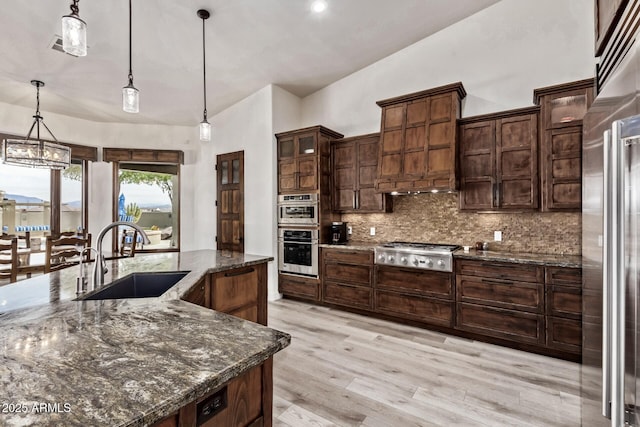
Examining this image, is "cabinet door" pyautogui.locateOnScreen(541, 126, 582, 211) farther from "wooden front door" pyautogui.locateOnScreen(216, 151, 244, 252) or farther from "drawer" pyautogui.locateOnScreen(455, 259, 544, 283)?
"wooden front door" pyautogui.locateOnScreen(216, 151, 244, 252)

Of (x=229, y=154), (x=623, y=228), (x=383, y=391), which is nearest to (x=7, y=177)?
(x=229, y=154)

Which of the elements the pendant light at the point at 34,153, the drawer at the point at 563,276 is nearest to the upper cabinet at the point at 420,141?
the drawer at the point at 563,276

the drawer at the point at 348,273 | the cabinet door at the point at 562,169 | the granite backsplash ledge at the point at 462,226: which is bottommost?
the drawer at the point at 348,273

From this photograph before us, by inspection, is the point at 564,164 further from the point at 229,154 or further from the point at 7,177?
the point at 7,177

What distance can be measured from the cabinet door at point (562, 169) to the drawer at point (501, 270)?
67 cm

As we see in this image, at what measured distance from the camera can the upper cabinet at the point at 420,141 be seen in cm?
350

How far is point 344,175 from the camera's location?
4520mm

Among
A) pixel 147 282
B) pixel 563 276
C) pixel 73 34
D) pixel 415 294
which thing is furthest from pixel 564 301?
pixel 73 34

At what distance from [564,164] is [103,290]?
3941 mm

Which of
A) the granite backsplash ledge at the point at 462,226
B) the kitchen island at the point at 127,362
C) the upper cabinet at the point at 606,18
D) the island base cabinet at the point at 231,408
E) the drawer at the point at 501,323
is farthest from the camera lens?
the granite backsplash ledge at the point at 462,226

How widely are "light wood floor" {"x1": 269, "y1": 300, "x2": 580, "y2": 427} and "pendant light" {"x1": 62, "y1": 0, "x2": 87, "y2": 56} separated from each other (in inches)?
97.0

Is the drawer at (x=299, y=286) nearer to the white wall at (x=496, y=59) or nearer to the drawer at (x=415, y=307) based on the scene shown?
the drawer at (x=415, y=307)

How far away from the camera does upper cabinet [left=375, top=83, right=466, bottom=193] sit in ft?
11.5

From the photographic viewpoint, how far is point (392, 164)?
388 cm
